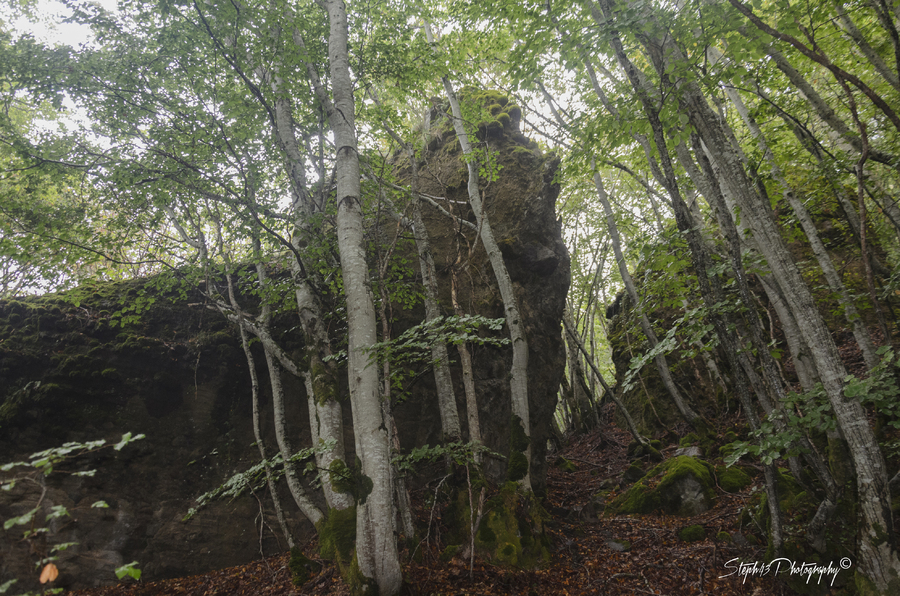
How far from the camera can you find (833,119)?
17.6 ft

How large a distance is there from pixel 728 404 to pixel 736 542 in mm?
6185

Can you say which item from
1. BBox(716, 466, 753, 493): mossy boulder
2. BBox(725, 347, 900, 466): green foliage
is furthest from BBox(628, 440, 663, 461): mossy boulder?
BBox(725, 347, 900, 466): green foliage

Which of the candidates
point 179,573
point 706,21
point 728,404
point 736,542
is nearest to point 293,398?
point 179,573

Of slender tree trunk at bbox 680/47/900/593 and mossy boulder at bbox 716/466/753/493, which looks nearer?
slender tree trunk at bbox 680/47/900/593

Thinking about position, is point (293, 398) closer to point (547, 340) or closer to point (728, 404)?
point (547, 340)

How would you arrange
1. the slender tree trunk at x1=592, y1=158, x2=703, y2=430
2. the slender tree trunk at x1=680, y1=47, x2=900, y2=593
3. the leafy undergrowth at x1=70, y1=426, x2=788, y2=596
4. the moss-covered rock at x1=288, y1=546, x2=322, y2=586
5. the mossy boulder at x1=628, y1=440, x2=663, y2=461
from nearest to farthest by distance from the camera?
1. the slender tree trunk at x1=680, y1=47, x2=900, y2=593
2. the leafy undergrowth at x1=70, y1=426, x2=788, y2=596
3. the moss-covered rock at x1=288, y1=546, x2=322, y2=586
4. the slender tree trunk at x1=592, y1=158, x2=703, y2=430
5. the mossy boulder at x1=628, y1=440, x2=663, y2=461

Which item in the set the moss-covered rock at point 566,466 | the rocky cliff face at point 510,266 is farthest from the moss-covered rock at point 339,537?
the moss-covered rock at point 566,466

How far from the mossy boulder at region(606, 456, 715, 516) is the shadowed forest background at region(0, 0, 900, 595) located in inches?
2.1

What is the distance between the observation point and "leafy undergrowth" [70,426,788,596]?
15.8ft

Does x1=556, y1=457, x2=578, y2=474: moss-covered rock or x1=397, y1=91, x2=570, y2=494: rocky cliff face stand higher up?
x1=397, y1=91, x2=570, y2=494: rocky cliff face

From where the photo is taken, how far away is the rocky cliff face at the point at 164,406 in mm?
6035

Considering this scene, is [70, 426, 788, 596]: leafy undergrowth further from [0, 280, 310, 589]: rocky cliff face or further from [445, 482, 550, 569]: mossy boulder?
[0, 280, 310, 589]: rocky cliff face

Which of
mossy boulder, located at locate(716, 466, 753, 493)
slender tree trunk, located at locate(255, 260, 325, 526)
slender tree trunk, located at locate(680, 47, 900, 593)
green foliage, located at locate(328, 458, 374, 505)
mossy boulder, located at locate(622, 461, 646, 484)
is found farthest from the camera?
mossy boulder, located at locate(622, 461, 646, 484)

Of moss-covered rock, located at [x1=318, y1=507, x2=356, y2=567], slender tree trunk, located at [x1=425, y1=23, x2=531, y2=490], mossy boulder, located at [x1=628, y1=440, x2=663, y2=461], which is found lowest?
mossy boulder, located at [x1=628, y1=440, x2=663, y2=461]
